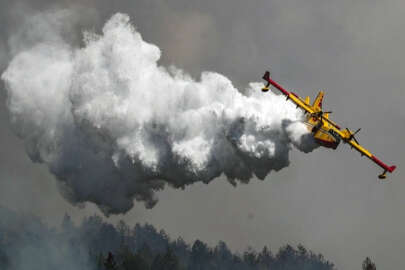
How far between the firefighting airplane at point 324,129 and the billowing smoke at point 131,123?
1.12m

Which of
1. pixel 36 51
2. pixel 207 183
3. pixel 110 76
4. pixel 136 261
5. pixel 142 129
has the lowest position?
pixel 207 183

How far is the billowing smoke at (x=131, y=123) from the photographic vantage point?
71.4 metres

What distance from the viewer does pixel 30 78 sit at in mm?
86375

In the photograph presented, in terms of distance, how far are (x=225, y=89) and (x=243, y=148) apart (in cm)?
780

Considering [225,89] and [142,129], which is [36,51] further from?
[225,89]

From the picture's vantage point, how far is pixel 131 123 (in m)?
77.4

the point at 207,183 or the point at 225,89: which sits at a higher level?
the point at 225,89

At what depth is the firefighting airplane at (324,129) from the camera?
6831 cm

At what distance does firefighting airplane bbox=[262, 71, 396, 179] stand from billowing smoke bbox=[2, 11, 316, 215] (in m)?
1.12

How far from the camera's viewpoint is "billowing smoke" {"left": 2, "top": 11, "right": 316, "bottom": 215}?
71375 millimetres

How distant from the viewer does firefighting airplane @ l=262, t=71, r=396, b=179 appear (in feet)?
224

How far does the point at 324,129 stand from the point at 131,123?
20.8 metres

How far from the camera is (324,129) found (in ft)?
226

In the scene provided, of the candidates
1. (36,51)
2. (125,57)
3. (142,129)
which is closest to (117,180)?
(142,129)
